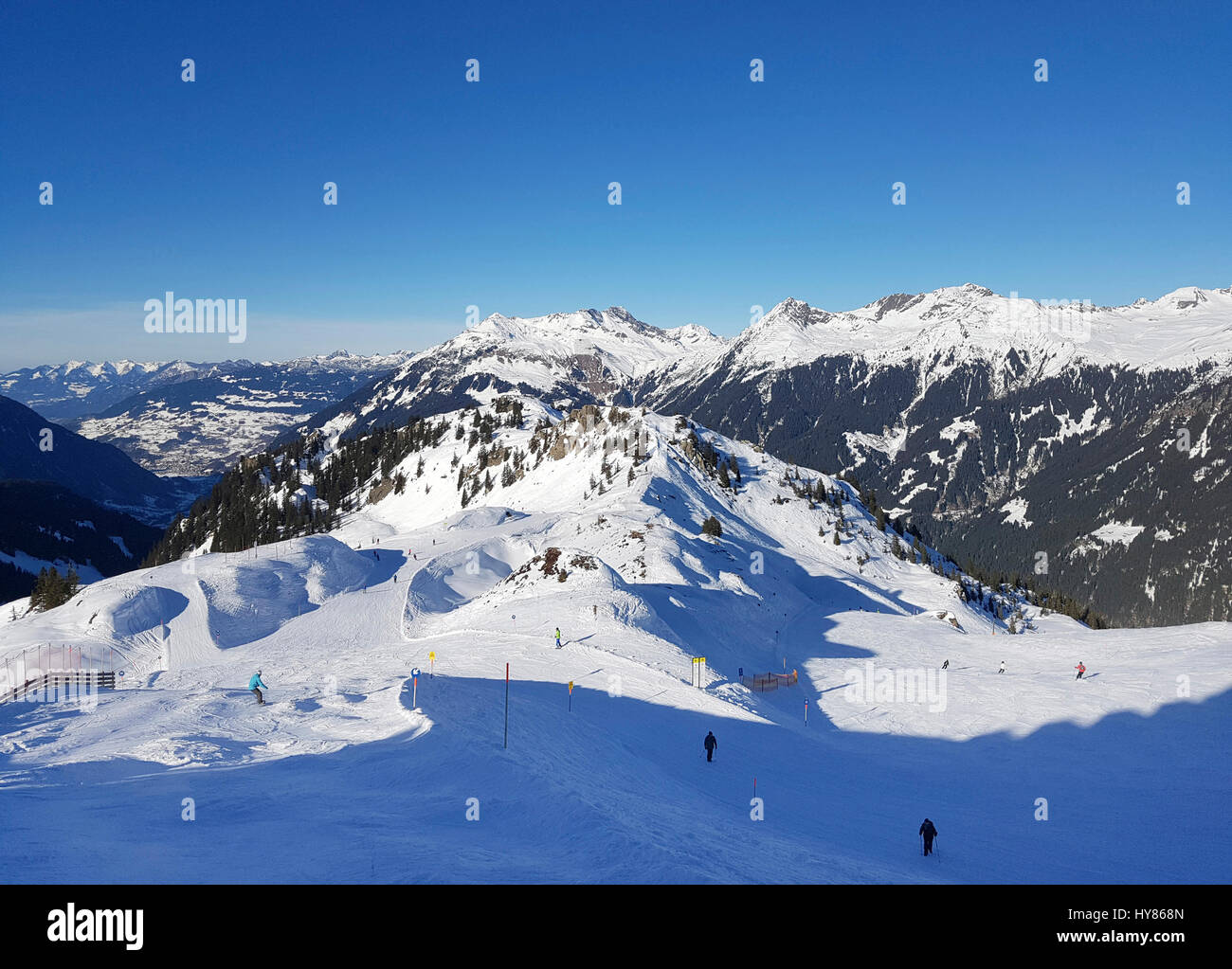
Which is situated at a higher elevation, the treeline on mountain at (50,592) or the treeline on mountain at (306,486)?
the treeline on mountain at (306,486)

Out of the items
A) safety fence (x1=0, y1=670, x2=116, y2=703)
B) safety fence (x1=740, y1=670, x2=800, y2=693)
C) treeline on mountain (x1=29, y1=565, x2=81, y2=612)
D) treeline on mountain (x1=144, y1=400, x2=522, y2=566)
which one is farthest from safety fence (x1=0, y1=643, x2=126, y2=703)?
treeline on mountain (x1=144, y1=400, x2=522, y2=566)

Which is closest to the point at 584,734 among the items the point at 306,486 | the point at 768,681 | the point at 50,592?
the point at 768,681

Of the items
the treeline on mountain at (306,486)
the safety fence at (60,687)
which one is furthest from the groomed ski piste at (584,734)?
the treeline on mountain at (306,486)

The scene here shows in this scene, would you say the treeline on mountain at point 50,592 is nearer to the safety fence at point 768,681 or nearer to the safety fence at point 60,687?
the safety fence at point 60,687

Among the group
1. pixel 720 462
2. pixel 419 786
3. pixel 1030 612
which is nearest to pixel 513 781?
pixel 419 786

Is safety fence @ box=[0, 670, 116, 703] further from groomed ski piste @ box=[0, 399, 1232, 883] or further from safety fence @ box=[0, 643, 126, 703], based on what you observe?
groomed ski piste @ box=[0, 399, 1232, 883]

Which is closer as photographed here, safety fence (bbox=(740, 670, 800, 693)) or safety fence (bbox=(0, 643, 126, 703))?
Result: safety fence (bbox=(0, 643, 126, 703))
